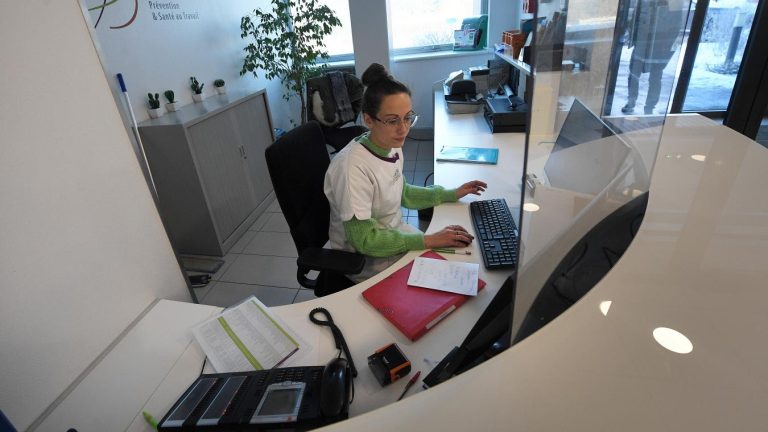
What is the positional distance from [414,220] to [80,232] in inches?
83.9

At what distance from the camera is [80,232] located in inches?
38.5

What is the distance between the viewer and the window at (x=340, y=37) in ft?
14.5

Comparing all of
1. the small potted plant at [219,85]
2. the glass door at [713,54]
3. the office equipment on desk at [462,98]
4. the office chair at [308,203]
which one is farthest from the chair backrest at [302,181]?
the glass door at [713,54]

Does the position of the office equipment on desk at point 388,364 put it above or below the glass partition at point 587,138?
below

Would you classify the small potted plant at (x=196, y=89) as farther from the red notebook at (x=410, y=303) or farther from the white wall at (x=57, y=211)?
the red notebook at (x=410, y=303)

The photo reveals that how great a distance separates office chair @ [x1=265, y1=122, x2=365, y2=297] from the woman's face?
0.27 meters

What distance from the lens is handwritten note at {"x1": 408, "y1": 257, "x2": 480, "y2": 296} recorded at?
3.45 feet

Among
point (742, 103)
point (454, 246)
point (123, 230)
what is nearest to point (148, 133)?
point (123, 230)

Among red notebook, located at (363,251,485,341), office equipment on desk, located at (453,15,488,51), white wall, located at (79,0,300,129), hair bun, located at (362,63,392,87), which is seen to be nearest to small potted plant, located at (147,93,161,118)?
white wall, located at (79,0,300,129)

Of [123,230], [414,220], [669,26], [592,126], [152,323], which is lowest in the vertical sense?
[414,220]

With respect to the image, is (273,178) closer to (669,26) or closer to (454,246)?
(454,246)

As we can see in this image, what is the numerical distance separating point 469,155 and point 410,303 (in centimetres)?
126

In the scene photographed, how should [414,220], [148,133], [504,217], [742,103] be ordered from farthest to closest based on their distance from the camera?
1. [414,220]
2. [742,103]
3. [148,133]
4. [504,217]

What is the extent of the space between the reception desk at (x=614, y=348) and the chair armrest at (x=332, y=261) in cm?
12
